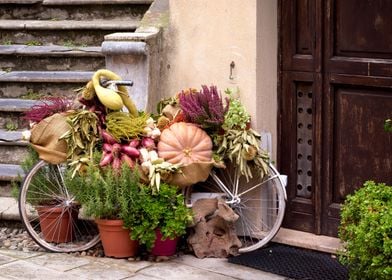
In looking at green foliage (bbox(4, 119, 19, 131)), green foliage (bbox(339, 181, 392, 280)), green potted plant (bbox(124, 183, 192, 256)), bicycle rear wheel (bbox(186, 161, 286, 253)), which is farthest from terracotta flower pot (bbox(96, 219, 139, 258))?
green foliage (bbox(4, 119, 19, 131))

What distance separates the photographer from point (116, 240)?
23.4 ft

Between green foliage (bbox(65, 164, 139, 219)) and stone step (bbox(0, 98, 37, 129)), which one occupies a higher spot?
stone step (bbox(0, 98, 37, 129))

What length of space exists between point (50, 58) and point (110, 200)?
2882 millimetres

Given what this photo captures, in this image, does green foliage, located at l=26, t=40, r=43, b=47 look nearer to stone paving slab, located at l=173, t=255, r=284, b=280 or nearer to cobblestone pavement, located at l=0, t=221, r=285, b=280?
cobblestone pavement, located at l=0, t=221, r=285, b=280

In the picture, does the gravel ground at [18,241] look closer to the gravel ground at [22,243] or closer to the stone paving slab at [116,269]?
the gravel ground at [22,243]

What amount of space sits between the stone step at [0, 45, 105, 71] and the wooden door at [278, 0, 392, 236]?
8.02 ft

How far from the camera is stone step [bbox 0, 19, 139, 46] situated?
31.1ft

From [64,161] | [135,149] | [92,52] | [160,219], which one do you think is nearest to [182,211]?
[160,219]

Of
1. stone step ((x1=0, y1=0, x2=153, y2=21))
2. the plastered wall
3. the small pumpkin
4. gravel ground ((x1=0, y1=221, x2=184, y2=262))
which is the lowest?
gravel ground ((x1=0, y1=221, x2=184, y2=262))

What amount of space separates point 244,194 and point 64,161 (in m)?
1.49

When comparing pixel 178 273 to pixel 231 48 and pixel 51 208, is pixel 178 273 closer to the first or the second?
pixel 51 208

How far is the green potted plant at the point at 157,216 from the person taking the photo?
6.93 metres

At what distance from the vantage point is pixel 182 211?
699cm

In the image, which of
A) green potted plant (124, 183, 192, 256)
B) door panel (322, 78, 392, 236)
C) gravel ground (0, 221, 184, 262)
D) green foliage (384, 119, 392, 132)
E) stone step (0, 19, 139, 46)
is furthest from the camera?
stone step (0, 19, 139, 46)
